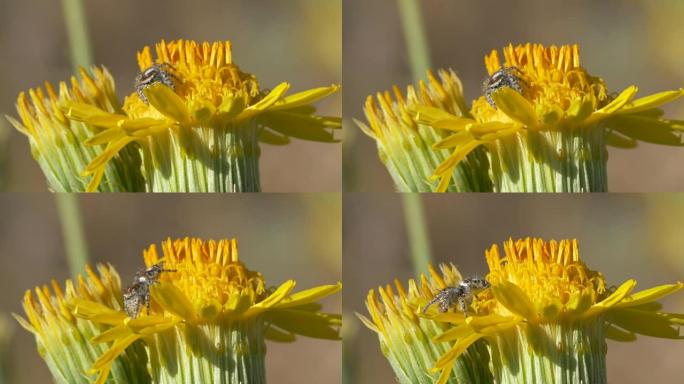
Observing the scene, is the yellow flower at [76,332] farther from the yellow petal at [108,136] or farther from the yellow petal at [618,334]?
the yellow petal at [618,334]

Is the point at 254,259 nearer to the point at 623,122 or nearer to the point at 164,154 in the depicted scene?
the point at 164,154

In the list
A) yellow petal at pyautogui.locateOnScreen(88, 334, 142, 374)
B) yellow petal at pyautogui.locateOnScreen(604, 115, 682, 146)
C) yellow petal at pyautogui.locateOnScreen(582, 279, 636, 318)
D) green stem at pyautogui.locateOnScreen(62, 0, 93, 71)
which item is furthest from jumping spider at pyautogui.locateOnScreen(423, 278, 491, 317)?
green stem at pyautogui.locateOnScreen(62, 0, 93, 71)

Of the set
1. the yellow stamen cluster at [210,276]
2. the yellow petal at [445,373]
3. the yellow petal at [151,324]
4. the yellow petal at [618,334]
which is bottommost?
the yellow petal at [445,373]

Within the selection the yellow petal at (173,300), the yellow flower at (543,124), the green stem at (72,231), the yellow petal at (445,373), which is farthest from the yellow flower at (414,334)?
the green stem at (72,231)

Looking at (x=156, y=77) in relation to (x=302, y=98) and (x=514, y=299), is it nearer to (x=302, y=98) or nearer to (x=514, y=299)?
(x=302, y=98)

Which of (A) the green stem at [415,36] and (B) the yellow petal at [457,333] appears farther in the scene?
(A) the green stem at [415,36]

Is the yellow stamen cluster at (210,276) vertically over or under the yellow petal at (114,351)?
over

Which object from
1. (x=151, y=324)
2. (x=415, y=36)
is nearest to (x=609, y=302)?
(x=415, y=36)
